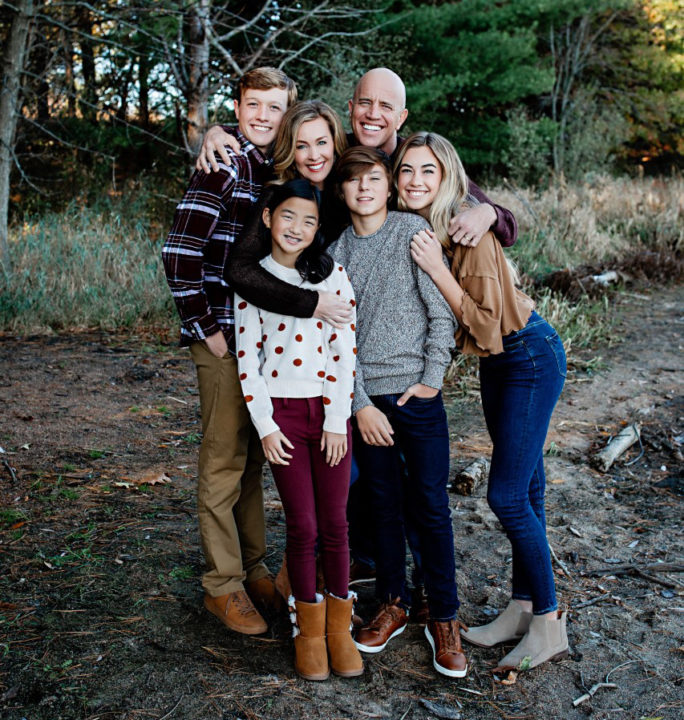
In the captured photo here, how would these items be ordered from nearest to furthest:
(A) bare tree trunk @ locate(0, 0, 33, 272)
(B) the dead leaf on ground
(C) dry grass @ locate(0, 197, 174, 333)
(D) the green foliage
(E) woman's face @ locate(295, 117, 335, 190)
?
(E) woman's face @ locate(295, 117, 335, 190), (B) the dead leaf on ground, (C) dry grass @ locate(0, 197, 174, 333), (A) bare tree trunk @ locate(0, 0, 33, 272), (D) the green foliage

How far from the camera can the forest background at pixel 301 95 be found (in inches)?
297

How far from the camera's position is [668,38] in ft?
72.7

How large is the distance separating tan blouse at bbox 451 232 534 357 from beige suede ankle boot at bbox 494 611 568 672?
1.07 meters

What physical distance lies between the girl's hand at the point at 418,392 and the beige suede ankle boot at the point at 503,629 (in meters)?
1.00

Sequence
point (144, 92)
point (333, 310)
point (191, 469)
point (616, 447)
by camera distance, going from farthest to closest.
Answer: point (144, 92)
point (616, 447)
point (191, 469)
point (333, 310)

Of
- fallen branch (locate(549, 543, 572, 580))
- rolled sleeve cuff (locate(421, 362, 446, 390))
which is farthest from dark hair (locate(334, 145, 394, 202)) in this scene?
fallen branch (locate(549, 543, 572, 580))

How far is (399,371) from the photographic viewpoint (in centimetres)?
253

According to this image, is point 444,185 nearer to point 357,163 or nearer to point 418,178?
point 418,178

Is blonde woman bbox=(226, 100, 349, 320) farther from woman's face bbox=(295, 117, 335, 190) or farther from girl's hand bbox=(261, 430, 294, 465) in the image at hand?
girl's hand bbox=(261, 430, 294, 465)

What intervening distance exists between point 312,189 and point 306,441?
86 centimetres

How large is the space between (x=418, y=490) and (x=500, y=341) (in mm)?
617

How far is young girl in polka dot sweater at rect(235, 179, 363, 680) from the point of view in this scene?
2.43 meters

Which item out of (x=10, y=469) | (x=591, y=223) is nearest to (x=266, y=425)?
(x=10, y=469)

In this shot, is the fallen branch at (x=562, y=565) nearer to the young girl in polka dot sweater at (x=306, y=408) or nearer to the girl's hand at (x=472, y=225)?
the young girl in polka dot sweater at (x=306, y=408)
